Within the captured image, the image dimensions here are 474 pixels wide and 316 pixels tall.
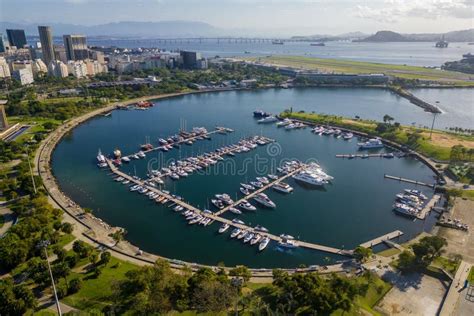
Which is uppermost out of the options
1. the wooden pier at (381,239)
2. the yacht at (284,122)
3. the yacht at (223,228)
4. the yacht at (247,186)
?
the yacht at (284,122)

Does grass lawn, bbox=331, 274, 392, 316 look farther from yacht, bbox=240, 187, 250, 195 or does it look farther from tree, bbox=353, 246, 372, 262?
yacht, bbox=240, 187, 250, 195

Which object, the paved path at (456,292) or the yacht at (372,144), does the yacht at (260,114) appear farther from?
the paved path at (456,292)

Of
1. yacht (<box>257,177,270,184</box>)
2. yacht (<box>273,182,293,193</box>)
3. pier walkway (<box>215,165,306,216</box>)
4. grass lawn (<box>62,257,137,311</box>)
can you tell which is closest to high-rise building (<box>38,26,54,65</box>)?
yacht (<box>257,177,270,184</box>)

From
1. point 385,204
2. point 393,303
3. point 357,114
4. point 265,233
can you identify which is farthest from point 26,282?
point 357,114

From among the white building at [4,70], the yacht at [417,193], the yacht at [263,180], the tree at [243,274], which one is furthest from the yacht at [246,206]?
the white building at [4,70]

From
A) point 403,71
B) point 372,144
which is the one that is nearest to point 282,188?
point 372,144

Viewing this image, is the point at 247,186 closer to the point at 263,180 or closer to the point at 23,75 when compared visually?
the point at 263,180
